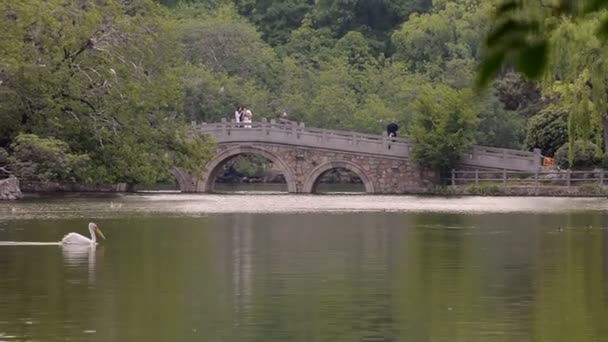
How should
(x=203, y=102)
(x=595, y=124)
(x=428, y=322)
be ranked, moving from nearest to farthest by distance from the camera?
1. (x=428, y=322)
2. (x=595, y=124)
3. (x=203, y=102)

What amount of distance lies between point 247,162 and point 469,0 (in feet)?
40.1

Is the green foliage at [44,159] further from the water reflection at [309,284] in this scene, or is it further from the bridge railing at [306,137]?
the bridge railing at [306,137]

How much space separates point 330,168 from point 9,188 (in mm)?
15971

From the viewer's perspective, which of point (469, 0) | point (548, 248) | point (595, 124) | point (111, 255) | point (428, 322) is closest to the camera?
point (428, 322)

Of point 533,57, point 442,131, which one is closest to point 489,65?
point 533,57

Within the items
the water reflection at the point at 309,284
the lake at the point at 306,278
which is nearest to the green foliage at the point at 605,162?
the lake at the point at 306,278

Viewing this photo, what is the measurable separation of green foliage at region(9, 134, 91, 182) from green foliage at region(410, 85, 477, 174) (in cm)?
1342

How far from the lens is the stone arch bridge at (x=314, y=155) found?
47.0 metres

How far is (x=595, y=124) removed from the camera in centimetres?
3512

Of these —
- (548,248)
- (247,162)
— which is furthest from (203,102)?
(548,248)

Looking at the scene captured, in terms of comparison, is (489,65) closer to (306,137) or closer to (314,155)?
(306,137)

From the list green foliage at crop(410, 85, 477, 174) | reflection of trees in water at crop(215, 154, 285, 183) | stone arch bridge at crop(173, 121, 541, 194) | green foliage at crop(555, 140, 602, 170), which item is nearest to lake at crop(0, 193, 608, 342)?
green foliage at crop(555, 140, 602, 170)

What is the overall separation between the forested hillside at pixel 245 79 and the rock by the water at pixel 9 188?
1043 millimetres

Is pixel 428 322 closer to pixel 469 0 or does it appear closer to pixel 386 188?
pixel 386 188
